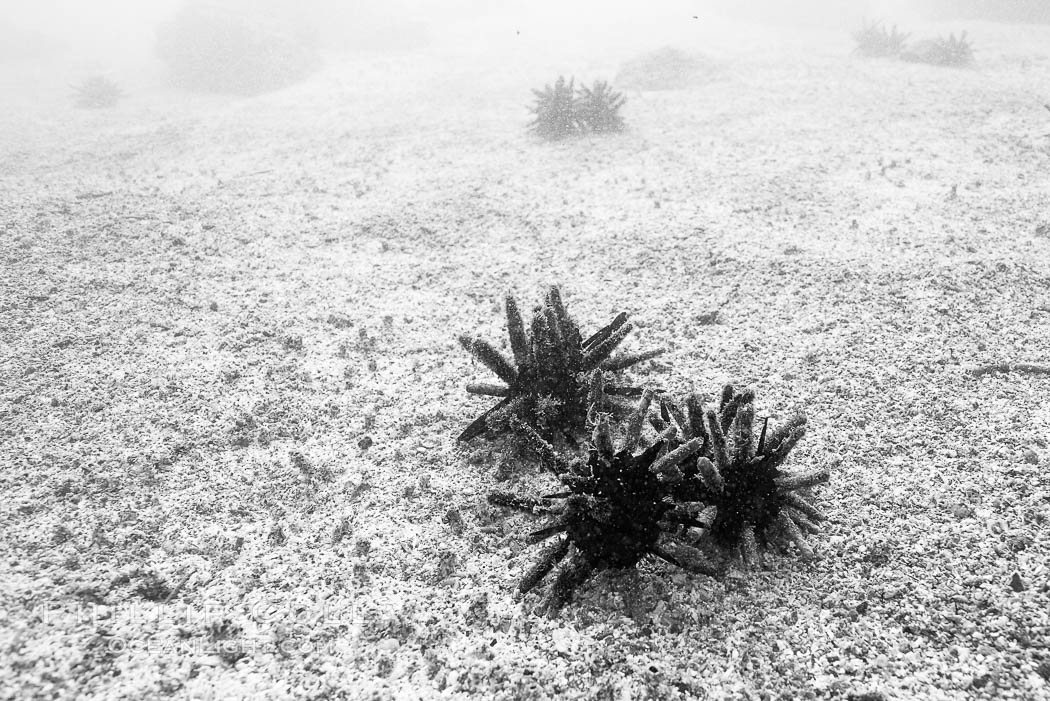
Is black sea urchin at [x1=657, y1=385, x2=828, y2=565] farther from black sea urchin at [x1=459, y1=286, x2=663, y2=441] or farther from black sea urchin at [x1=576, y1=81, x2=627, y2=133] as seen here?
black sea urchin at [x1=576, y1=81, x2=627, y2=133]

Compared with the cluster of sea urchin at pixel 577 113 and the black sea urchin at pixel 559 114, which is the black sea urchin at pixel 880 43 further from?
the black sea urchin at pixel 559 114

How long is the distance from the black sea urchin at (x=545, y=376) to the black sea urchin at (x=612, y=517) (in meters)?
0.65

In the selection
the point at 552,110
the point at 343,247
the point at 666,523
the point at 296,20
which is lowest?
the point at 666,523

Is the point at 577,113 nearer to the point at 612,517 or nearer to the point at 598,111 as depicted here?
the point at 598,111

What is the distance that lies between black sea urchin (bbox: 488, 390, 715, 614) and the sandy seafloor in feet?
0.55

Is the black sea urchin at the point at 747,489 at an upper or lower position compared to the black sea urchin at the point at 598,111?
lower

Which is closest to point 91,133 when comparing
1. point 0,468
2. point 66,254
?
point 66,254

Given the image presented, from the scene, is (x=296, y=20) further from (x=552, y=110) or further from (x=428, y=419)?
(x=428, y=419)

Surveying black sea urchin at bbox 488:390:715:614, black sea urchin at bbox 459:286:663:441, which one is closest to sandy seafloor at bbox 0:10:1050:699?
black sea urchin at bbox 488:390:715:614

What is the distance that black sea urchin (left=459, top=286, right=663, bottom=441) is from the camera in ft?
9.21

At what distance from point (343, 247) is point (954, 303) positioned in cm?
549

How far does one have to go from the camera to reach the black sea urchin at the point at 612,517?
2027 millimetres

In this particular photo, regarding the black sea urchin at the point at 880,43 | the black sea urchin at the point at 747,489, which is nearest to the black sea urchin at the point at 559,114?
the black sea urchin at the point at 747,489

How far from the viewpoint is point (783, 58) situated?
1369 centimetres
